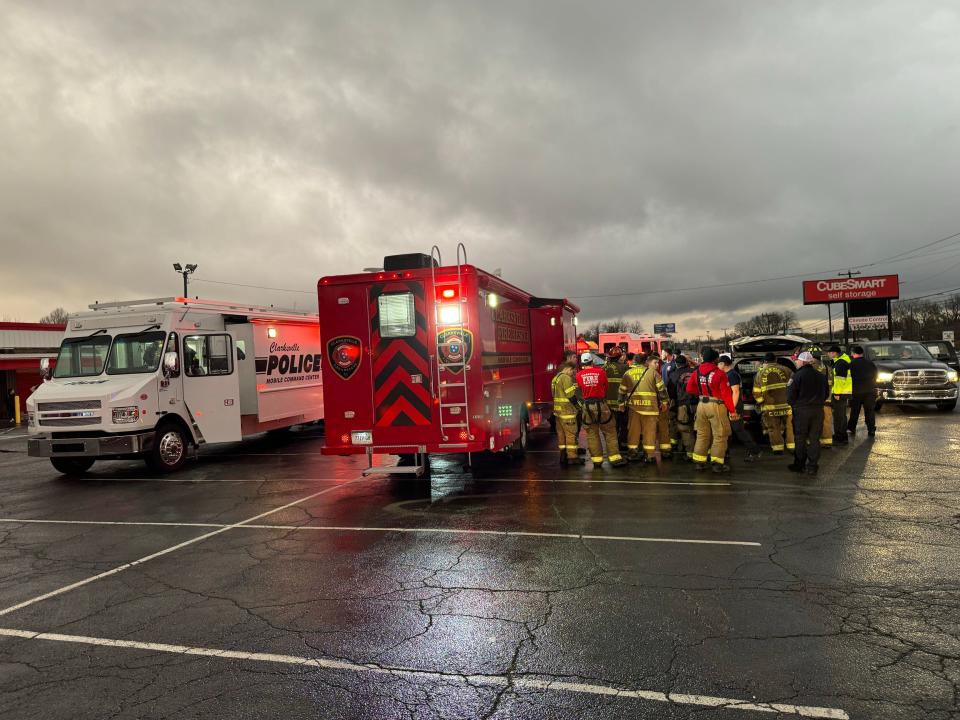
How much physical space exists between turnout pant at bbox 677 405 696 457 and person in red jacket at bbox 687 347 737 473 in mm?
761

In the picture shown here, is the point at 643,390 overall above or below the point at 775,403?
above

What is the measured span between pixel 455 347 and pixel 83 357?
7998mm

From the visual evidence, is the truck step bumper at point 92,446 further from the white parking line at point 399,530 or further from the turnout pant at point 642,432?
the turnout pant at point 642,432

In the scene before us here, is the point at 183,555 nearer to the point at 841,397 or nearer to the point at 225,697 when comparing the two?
the point at 225,697

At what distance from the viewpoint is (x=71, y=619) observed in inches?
185

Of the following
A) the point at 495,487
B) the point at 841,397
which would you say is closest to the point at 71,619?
the point at 495,487

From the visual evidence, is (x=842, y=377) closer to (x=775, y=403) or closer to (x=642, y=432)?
(x=775, y=403)

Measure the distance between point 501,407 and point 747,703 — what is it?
6.65m

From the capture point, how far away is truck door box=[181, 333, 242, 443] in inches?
471

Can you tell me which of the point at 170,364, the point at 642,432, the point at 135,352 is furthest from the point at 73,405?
the point at 642,432

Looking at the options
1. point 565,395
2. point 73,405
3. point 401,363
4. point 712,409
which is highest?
point 401,363

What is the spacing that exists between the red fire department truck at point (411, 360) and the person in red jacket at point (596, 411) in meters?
1.49

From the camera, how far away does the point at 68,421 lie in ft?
35.0

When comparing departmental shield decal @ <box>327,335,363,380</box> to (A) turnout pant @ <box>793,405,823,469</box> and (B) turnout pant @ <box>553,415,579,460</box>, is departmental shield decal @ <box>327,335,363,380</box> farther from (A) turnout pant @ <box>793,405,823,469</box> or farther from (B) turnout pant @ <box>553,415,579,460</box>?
(A) turnout pant @ <box>793,405,823,469</box>
